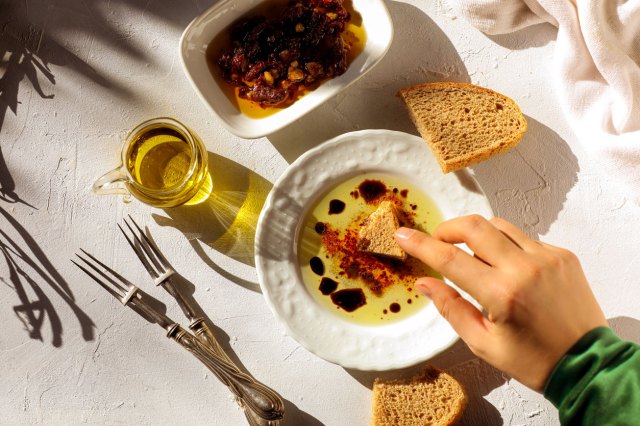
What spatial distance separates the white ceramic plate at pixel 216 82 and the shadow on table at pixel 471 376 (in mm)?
771

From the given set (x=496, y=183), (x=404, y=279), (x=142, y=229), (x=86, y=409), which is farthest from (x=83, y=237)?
(x=496, y=183)

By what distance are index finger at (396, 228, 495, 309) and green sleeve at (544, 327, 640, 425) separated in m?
0.25

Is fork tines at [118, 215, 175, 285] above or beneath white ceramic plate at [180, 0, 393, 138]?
beneath

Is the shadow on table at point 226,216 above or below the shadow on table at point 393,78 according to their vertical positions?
below

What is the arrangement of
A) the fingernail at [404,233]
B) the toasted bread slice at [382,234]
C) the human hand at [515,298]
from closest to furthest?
the human hand at [515,298]
the fingernail at [404,233]
the toasted bread slice at [382,234]

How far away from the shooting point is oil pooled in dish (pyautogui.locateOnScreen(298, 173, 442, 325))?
157cm

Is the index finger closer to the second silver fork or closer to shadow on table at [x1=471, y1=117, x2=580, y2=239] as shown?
shadow on table at [x1=471, y1=117, x2=580, y2=239]

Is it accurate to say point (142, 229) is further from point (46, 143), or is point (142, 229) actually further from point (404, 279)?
point (404, 279)

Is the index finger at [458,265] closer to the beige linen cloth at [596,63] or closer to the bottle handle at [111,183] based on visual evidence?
the beige linen cloth at [596,63]

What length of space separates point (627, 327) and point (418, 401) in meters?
0.63

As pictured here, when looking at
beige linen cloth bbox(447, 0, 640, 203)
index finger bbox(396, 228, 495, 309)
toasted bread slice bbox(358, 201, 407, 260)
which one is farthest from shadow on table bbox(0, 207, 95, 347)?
beige linen cloth bbox(447, 0, 640, 203)

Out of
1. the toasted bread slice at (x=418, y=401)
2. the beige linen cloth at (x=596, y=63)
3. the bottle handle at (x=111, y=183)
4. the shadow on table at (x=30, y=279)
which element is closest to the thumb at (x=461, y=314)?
the toasted bread slice at (x=418, y=401)

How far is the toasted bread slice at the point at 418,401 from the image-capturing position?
1.52 meters

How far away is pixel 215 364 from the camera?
150 centimetres
